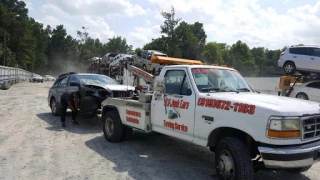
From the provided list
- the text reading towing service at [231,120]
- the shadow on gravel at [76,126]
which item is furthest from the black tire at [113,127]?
the shadow on gravel at [76,126]

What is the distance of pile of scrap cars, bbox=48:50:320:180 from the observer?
12.5 ft

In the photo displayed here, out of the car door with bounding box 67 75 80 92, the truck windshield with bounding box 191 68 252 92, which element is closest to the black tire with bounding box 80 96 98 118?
the car door with bounding box 67 75 80 92

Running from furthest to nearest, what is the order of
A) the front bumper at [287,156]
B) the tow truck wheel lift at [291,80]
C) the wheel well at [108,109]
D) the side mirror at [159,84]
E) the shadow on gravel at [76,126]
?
1. the tow truck wheel lift at [291,80]
2. the shadow on gravel at [76,126]
3. the wheel well at [108,109]
4. the side mirror at [159,84]
5. the front bumper at [287,156]

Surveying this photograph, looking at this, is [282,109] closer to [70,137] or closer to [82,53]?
Result: [70,137]

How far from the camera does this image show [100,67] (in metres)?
25.1

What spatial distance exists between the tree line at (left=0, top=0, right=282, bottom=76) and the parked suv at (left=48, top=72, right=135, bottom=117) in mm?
45804

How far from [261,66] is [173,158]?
105 metres

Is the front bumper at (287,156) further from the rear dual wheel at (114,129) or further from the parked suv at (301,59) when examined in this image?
the parked suv at (301,59)

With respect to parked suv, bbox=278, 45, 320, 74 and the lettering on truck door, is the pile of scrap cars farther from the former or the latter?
parked suv, bbox=278, 45, 320, 74

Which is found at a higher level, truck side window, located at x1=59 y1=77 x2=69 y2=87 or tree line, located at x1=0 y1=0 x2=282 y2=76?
tree line, located at x1=0 y1=0 x2=282 y2=76

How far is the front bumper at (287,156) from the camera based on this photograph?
3740 mm

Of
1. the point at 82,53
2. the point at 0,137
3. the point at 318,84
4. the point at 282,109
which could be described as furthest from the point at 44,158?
the point at 82,53

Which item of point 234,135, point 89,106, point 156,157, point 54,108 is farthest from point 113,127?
point 54,108

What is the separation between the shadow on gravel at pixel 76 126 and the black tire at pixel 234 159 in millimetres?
5002
